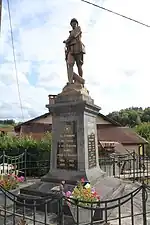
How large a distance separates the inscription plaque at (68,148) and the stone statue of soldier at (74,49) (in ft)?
4.88

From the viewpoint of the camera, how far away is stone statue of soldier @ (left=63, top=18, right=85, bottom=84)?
26.4 feet

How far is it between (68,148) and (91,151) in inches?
26.0

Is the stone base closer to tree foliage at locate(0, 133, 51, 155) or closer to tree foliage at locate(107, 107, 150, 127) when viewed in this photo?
tree foliage at locate(0, 133, 51, 155)

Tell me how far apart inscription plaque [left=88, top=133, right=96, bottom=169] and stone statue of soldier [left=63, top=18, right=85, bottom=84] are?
1754mm

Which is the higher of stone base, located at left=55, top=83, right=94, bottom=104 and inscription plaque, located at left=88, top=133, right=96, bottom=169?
stone base, located at left=55, top=83, right=94, bottom=104

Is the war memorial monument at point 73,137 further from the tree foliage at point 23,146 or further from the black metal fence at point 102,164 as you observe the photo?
the tree foliage at point 23,146

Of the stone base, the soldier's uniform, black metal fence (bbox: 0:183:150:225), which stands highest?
the soldier's uniform

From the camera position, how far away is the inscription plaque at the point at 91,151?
752 centimetres

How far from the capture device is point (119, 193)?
7.18 meters

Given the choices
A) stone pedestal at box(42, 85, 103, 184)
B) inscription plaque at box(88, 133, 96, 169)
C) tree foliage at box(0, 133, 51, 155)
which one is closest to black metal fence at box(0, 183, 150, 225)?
stone pedestal at box(42, 85, 103, 184)

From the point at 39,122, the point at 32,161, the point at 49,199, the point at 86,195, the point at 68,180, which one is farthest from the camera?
the point at 39,122

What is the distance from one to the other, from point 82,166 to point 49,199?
2.99 m

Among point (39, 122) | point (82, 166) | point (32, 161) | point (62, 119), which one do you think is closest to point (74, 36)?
point (62, 119)

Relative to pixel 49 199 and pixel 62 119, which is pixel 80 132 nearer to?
pixel 62 119
